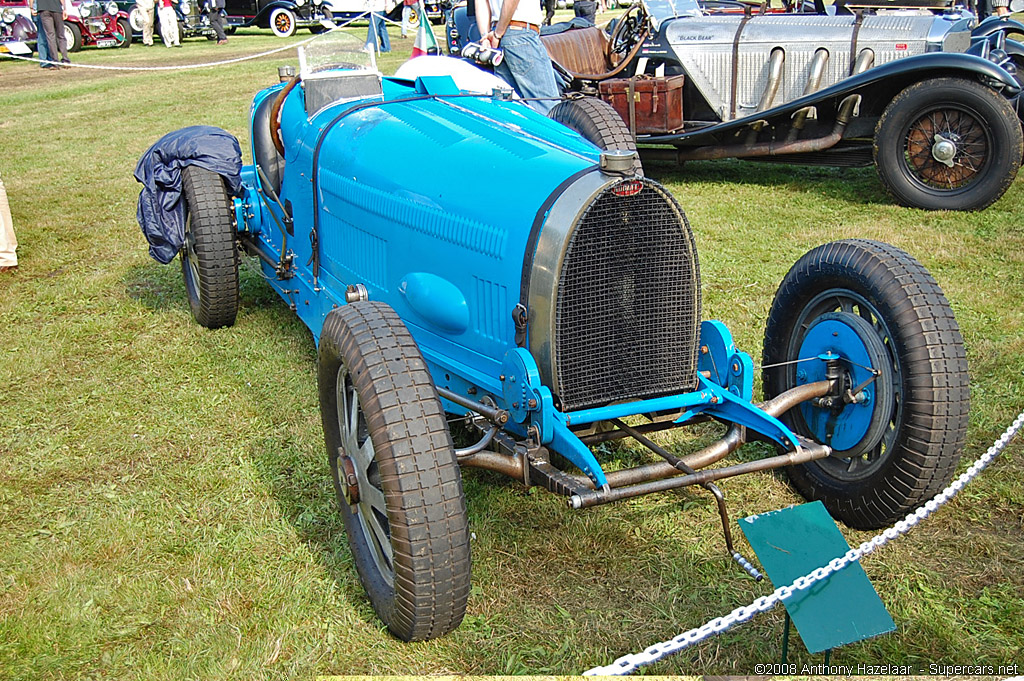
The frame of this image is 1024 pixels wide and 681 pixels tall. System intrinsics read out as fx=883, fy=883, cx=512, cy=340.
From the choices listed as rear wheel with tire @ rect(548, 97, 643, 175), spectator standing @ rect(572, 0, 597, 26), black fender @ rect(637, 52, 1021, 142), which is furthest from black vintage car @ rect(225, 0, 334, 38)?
rear wheel with tire @ rect(548, 97, 643, 175)

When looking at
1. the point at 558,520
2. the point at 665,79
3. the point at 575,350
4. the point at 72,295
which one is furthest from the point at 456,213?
the point at 665,79

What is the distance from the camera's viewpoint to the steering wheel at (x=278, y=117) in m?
4.58

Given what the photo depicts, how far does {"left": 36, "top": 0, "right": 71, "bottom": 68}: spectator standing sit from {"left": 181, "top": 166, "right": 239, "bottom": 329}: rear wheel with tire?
15389 mm

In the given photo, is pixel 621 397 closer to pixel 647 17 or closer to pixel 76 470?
pixel 76 470

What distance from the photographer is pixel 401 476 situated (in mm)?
2295

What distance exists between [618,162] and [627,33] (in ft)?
20.5

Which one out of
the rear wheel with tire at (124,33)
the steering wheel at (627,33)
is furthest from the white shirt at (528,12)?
the rear wheel with tire at (124,33)

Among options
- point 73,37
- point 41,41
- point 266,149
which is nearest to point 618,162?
point 266,149

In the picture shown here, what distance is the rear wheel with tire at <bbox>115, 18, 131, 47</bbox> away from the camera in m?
22.9

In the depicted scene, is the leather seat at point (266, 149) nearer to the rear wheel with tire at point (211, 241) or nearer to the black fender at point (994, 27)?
the rear wheel with tire at point (211, 241)

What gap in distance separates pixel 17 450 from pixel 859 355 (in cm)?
348

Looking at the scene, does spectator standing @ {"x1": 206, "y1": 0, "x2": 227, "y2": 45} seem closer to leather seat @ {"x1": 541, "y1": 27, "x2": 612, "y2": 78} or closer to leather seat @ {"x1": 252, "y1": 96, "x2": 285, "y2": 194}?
leather seat @ {"x1": 541, "y1": 27, "x2": 612, "y2": 78}

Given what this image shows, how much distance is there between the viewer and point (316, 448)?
149 inches

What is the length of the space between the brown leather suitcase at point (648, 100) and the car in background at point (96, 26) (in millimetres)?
18531
